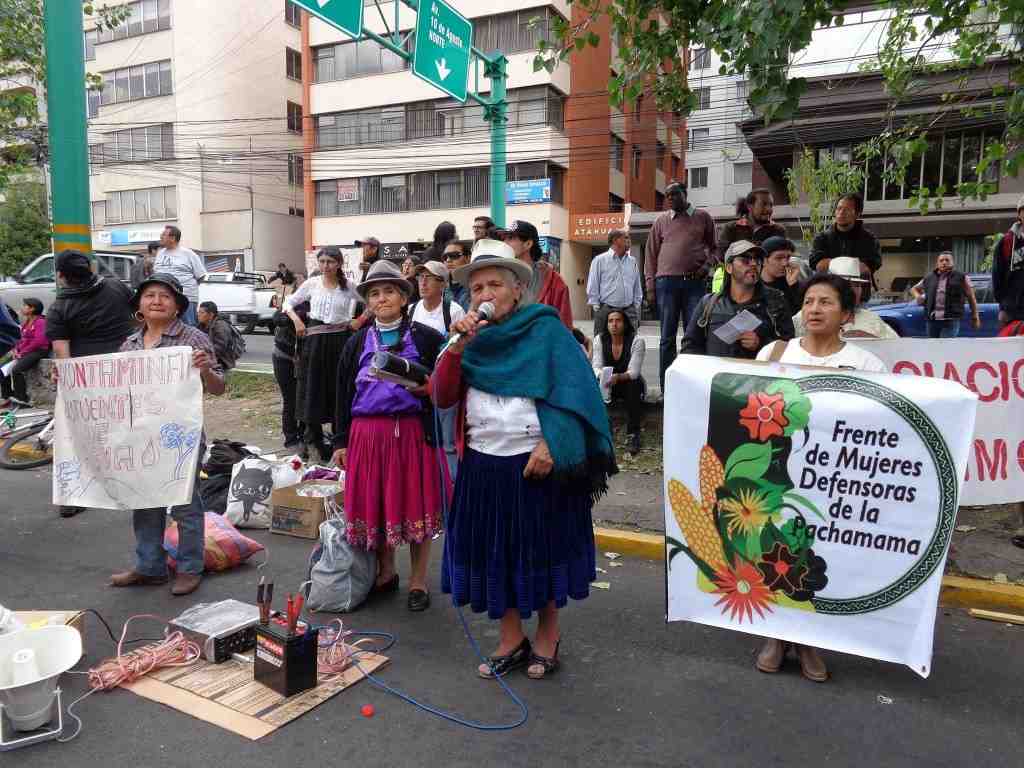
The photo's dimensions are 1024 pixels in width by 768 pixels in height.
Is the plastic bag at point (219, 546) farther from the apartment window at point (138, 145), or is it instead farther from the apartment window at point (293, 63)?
the apartment window at point (293, 63)

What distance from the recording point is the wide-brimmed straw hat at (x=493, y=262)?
3439 millimetres

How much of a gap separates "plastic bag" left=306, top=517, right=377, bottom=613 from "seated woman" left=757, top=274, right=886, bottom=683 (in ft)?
7.24

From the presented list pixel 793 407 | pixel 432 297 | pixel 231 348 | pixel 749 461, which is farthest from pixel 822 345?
pixel 231 348

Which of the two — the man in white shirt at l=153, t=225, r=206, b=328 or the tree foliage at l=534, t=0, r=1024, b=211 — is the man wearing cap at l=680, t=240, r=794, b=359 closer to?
the tree foliage at l=534, t=0, r=1024, b=211

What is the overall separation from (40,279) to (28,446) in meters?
11.3

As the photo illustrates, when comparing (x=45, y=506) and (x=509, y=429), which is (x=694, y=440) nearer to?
(x=509, y=429)

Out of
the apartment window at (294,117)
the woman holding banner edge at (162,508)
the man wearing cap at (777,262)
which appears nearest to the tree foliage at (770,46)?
the man wearing cap at (777,262)

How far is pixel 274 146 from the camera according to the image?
38719 millimetres

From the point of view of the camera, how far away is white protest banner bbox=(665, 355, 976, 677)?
11.0 feet

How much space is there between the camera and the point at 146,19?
3684 centimetres

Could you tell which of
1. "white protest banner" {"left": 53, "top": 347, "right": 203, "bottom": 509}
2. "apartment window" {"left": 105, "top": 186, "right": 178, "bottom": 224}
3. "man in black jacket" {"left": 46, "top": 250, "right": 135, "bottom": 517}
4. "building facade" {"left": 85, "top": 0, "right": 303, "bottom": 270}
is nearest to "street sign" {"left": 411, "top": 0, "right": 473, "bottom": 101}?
"man in black jacket" {"left": 46, "top": 250, "right": 135, "bottom": 517}

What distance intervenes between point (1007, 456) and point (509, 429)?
3.48 m

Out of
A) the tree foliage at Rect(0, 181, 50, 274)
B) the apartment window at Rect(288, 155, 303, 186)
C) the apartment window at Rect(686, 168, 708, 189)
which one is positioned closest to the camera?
the tree foliage at Rect(0, 181, 50, 274)

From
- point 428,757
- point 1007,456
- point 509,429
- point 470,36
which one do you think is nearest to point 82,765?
point 428,757
